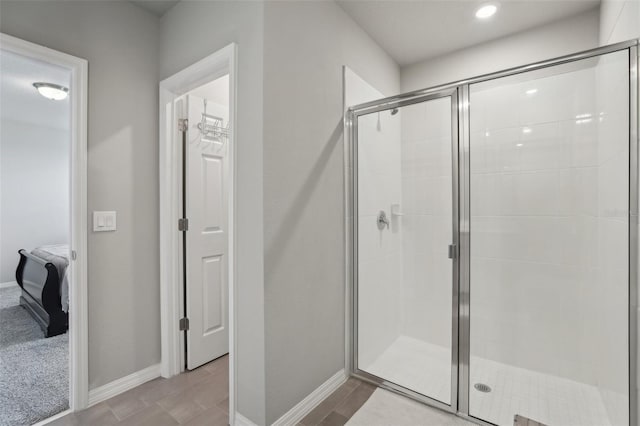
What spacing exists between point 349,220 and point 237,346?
3.57ft

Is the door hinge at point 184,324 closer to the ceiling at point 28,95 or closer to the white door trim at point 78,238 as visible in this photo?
the white door trim at point 78,238

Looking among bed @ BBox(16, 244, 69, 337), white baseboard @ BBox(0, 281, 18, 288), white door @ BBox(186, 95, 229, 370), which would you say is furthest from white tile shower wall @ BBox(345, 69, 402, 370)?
white baseboard @ BBox(0, 281, 18, 288)

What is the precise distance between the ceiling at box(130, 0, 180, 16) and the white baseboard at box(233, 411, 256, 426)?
8.48 ft

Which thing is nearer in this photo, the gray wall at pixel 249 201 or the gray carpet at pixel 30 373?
the gray wall at pixel 249 201

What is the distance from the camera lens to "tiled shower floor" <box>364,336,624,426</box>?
1.73 metres

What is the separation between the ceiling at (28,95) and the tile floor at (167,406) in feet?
6.58

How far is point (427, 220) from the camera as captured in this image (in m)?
2.27

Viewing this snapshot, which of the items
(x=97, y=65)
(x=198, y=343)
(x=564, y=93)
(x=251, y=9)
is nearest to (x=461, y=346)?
(x=564, y=93)

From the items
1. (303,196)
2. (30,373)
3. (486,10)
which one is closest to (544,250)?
(303,196)

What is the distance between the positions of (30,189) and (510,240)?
7.07m

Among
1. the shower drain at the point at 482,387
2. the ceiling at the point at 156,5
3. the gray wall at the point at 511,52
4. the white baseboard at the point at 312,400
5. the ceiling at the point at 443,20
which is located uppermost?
the ceiling at the point at 443,20

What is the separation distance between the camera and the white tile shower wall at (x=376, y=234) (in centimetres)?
224

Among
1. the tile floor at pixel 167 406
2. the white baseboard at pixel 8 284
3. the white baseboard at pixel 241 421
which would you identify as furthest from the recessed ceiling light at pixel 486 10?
the white baseboard at pixel 8 284

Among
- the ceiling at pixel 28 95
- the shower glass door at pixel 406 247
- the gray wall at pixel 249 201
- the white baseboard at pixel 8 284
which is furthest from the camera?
the white baseboard at pixel 8 284
